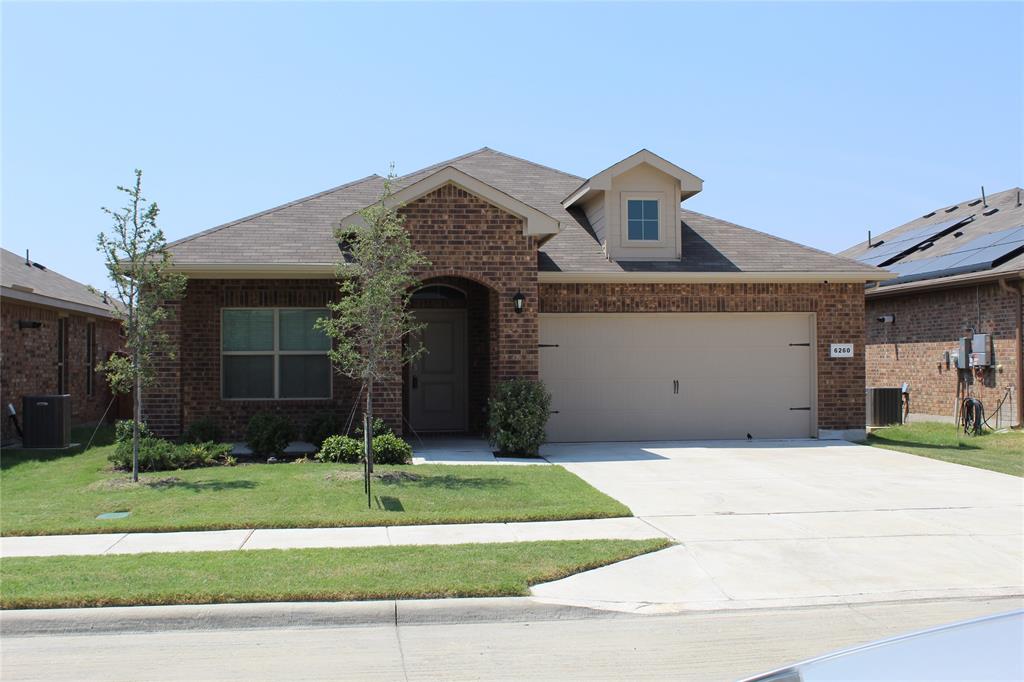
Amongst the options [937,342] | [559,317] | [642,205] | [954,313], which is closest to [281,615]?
[559,317]

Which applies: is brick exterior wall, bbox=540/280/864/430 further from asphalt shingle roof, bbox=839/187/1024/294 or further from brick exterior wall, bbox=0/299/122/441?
brick exterior wall, bbox=0/299/122/441

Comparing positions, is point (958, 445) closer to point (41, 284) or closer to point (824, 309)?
point (824, 309)

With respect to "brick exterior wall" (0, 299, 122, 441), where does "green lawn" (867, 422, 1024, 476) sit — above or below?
below

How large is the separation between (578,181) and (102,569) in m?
14.8

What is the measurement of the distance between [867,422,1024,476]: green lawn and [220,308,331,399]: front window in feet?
33.6

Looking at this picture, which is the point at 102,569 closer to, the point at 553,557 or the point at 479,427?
the point at 553,557

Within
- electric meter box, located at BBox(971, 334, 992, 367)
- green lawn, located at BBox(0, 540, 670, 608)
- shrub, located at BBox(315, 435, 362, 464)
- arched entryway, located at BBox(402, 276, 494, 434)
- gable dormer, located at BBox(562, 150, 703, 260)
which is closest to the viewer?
green lawn, located at BBox(0, 540, 670, 608)

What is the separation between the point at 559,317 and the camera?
15.7 m

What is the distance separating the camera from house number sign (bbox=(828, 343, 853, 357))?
16.2 metres

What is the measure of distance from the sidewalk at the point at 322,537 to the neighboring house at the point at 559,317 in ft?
17.9

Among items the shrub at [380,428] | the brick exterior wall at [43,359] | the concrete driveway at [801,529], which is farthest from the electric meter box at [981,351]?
the brick exterior wall at [43,359]

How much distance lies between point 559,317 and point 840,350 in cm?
536

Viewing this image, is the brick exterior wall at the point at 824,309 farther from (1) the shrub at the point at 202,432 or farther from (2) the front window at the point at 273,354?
(1) the shrub at the point at 202,432

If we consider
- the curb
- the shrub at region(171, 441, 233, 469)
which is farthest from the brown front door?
the curb
